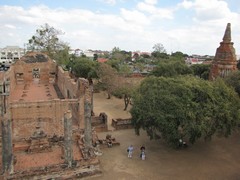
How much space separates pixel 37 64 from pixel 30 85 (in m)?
3.51

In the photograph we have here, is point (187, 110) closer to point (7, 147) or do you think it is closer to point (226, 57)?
point (7, 147)

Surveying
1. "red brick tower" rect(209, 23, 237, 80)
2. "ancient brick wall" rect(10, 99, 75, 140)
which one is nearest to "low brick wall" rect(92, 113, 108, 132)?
"ancient brick wall" rect(10, 99, 75, 140)

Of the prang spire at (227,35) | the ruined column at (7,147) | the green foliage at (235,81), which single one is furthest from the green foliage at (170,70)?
the ruined column at (7,147)

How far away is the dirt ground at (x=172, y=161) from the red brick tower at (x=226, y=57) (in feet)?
50.5

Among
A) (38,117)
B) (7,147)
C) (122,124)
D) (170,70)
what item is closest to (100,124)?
(122,124)

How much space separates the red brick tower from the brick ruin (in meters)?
24.4

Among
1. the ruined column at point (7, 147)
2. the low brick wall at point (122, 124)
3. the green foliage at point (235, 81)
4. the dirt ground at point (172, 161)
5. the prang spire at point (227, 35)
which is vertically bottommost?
the dirt ground at point (172, 161)

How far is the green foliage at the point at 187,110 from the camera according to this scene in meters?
18.2

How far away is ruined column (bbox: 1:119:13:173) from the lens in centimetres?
1437

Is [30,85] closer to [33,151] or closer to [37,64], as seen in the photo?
[37,64]

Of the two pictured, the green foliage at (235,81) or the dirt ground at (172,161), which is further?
the green foliage at (235,81)

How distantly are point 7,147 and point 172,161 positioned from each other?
Answer: 11.4 m

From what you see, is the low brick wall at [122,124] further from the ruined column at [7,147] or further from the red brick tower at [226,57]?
the red brick tower at [226,57]

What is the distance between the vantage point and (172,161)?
61.9 ft
